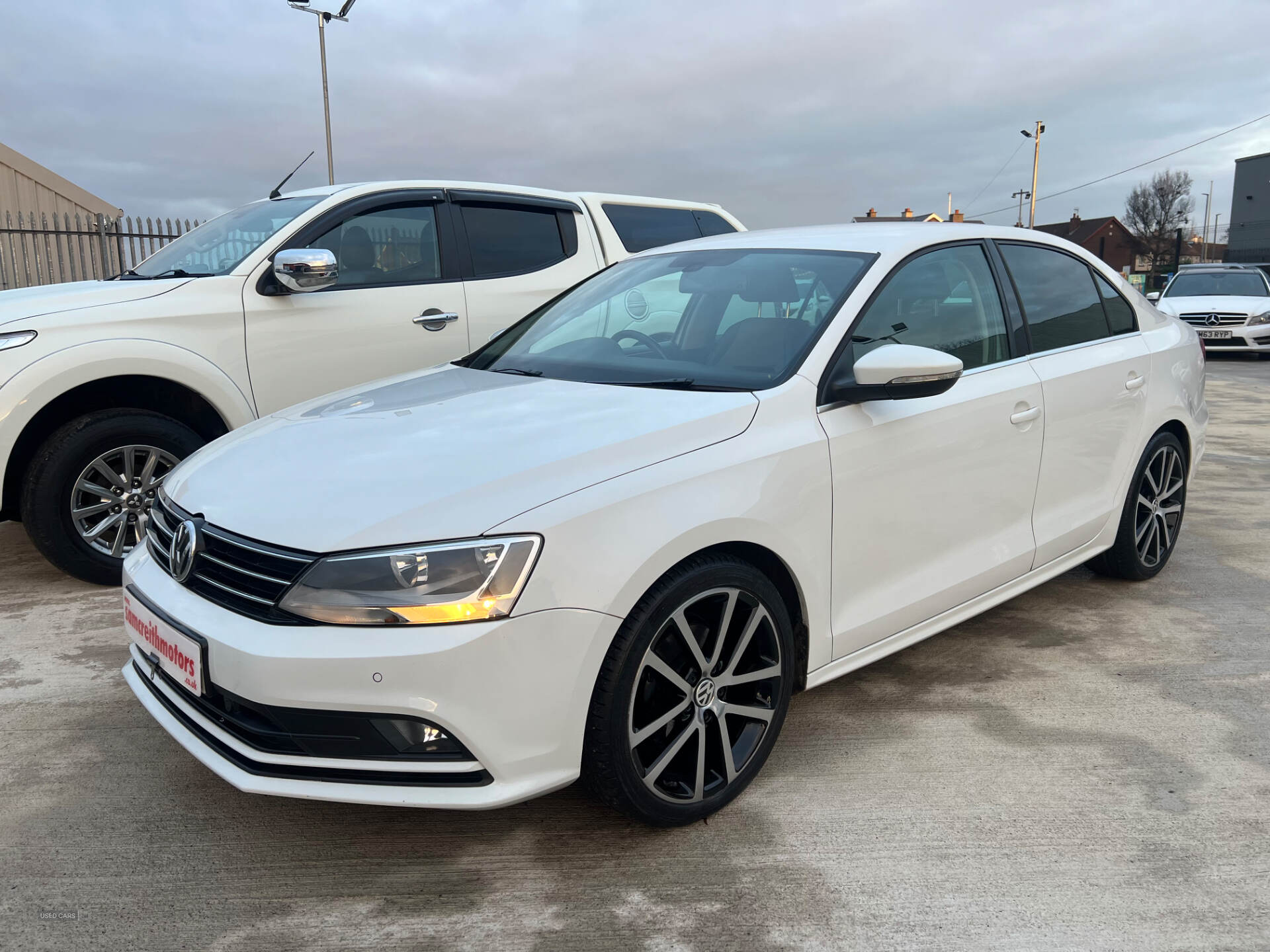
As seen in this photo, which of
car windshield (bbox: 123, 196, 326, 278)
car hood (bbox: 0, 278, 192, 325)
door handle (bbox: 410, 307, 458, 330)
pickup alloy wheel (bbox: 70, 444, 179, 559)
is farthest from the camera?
door handle (bbox: 410, 307, 458, 330)

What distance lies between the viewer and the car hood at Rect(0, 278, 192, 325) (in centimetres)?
405

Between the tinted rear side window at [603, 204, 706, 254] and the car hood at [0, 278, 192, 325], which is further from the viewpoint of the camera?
the tinted rear side window at [603, 204, 706, 254]

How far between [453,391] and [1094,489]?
8.19 feet

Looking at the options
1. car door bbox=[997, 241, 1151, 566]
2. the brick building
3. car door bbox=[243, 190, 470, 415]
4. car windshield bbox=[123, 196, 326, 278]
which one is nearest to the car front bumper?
car door bbox=[997, 241, 1151, 566]

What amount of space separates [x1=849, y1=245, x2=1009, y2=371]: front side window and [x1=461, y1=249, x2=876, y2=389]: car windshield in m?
0.14

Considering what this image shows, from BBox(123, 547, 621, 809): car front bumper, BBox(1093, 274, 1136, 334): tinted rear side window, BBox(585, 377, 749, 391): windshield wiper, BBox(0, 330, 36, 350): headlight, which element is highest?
BBox(1093, 274, 1136, 334): tinted rear side window

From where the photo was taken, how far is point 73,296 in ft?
14.0

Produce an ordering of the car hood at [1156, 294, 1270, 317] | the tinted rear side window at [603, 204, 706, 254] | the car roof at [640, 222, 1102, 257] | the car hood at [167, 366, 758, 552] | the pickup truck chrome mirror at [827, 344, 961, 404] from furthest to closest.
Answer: the car hood at [1156, 294, 1270, 317]
the tinted rear side window at [603, 204, 706, 254]
the car roof at [640, 222, 1102, 257]
the pickup truck chrome mirror at [827, 344, 961, 404]
the car hood at [167, 366, 758, 552]

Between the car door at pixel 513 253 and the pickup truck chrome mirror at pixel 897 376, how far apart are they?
2865 millimetres

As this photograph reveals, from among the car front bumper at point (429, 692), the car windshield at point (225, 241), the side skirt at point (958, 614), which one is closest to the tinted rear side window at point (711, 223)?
the car windshield at point (225, 241)

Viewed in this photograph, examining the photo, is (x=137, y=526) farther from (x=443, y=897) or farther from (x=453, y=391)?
(x=443, y=897)

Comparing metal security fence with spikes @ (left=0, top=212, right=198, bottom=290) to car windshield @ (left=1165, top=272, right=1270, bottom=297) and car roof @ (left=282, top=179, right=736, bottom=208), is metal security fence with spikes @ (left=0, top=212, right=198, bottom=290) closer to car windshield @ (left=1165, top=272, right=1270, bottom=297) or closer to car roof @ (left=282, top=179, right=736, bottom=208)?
car roof @ (left=282, top=179, right=736, bottom=208)

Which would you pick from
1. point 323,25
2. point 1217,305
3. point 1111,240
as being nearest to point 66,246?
point 323,25

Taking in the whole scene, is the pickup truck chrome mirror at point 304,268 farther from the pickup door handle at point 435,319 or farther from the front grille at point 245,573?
the front grille at point 245,573
